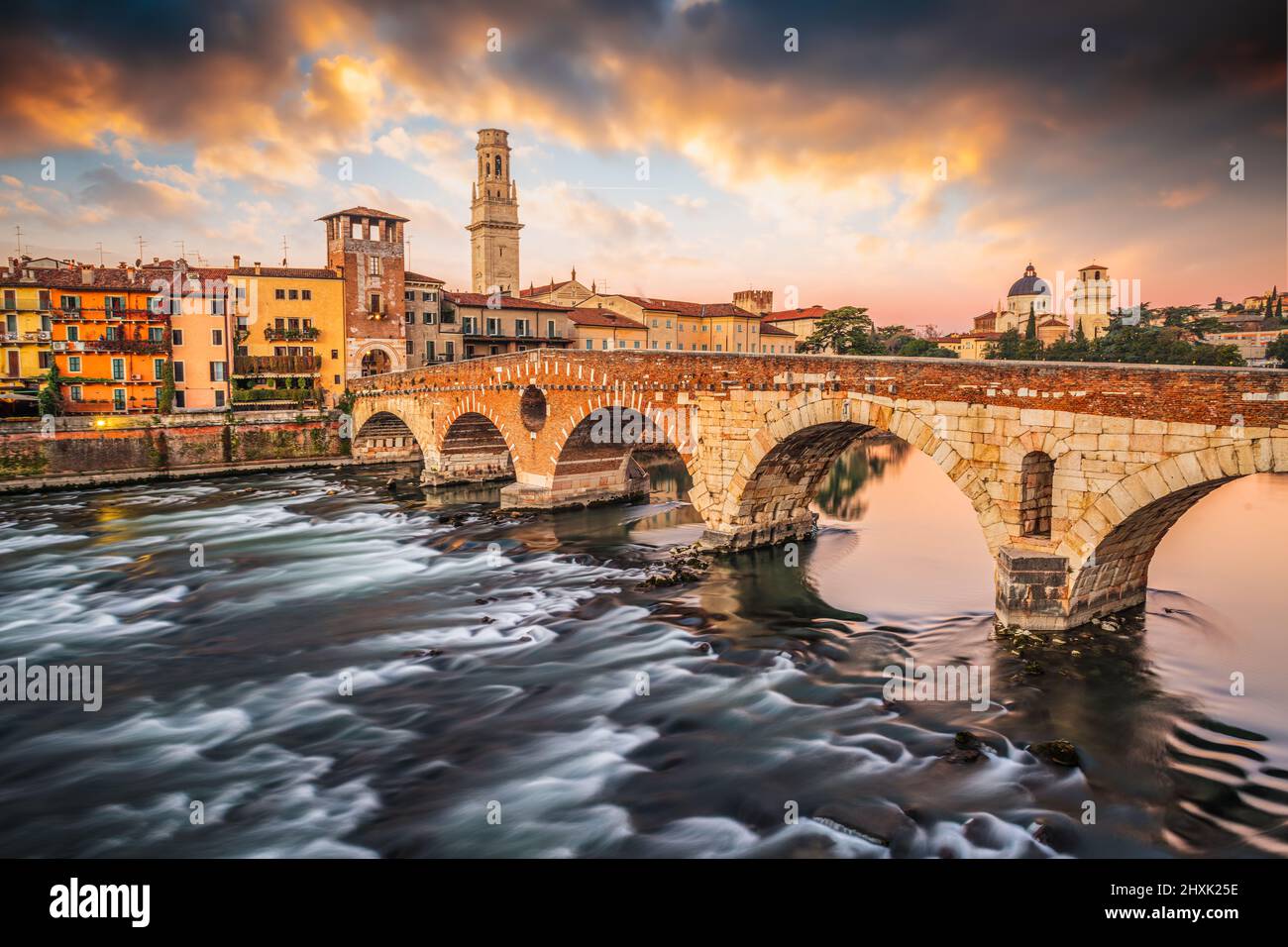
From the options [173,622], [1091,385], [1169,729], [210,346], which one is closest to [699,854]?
[1169,729]

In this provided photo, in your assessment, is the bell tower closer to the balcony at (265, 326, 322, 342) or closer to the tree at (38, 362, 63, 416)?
the balcony at (265, 326, 322, 342)

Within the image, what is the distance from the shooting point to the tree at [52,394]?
4141 cm

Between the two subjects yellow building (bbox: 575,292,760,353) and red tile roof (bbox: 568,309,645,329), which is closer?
red tile roof (bbox: 568,309,645,329)

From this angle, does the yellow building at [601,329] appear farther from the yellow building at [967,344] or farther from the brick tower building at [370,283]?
the yellow building at [967,344]

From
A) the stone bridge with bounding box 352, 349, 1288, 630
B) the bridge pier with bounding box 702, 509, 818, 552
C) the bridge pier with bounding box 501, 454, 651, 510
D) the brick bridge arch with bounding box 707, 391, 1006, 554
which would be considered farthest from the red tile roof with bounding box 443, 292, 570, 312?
the brick bridge arch with bounding box 707, 391, 1006, 554

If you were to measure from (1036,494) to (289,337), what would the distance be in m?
48.2

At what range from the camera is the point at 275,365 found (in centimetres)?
5188

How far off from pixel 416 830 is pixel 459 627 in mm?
8325

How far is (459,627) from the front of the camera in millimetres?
18703

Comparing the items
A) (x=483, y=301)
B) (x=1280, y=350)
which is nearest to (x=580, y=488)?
(x=483, y=301)

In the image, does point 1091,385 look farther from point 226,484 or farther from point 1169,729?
point 226,484

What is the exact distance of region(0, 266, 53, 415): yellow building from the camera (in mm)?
43656

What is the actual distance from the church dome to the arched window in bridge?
116 m

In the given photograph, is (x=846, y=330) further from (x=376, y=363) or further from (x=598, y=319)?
(x=376, y=363)
